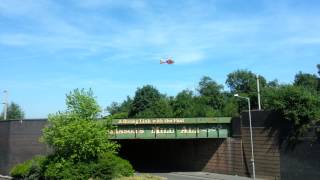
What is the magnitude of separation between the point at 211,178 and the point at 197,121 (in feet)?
25.0

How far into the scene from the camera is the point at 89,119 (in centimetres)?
4081

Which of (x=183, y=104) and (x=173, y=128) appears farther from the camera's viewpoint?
(x=183, y=104)

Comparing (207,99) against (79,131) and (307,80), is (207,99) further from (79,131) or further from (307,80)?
(79,131)

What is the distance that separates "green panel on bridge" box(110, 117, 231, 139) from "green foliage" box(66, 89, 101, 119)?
19.7m

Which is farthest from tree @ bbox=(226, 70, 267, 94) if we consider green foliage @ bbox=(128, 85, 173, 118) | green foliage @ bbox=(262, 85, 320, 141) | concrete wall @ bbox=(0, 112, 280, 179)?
green foliage @ bbox=(262, 85, 320, 141)

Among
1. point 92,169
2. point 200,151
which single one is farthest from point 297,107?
point 200,151

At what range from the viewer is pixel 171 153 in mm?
75375

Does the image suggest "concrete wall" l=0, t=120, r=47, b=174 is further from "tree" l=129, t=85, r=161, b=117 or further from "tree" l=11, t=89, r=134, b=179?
"tree" l=129, t=85, r=161, b=117

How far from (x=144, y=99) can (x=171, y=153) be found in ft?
209

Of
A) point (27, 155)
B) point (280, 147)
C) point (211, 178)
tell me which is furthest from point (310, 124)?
point (27, 155)

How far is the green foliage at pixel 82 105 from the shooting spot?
40.8 meters

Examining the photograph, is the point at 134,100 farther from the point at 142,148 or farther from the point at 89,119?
the point at 89,119

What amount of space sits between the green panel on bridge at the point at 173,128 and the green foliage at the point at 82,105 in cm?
1970

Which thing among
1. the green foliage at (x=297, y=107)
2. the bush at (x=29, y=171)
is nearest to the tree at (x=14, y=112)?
the bush at (x=29, y=171)
